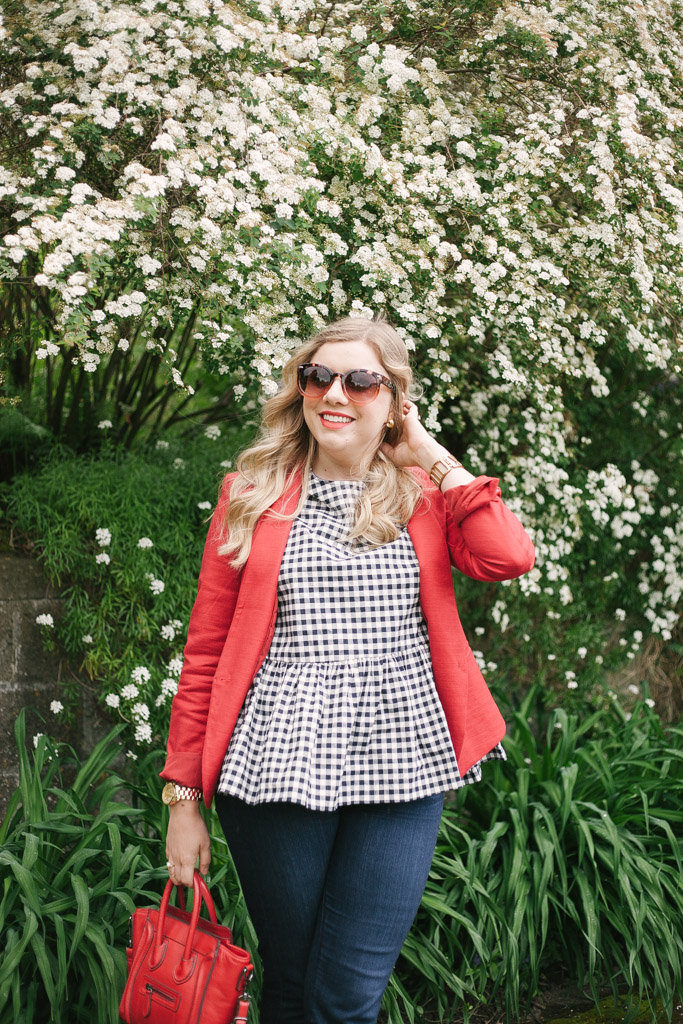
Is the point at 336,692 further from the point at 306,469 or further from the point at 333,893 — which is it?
the point at 306,469

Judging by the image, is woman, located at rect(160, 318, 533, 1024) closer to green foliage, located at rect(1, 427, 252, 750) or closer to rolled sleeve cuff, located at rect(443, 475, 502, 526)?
rolled sleeve cuff, located at rect(443, 475, 502, 526)

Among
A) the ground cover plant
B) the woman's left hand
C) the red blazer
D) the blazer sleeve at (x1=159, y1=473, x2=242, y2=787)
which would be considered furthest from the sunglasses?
the ground cover plant

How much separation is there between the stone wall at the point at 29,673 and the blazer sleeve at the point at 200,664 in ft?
5.59

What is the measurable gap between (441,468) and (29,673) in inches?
89.6

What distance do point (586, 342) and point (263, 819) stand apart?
3.09 metres

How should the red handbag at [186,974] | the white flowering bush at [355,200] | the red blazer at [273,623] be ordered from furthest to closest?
the white flowering bush at [355,200] < the red blazer at [273,623] < the red handbag at [186,974]

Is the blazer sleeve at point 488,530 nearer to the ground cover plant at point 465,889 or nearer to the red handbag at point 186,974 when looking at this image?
the red handbag at point 186,974

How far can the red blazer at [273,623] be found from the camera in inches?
79.4

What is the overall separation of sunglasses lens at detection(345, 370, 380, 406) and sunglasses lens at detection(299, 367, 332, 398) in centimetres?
5

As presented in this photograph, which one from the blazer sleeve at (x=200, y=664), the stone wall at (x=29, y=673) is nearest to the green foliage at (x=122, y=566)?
the stone wall at (x=29, y=673)

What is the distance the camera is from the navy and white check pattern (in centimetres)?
194

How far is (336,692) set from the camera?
1.98m

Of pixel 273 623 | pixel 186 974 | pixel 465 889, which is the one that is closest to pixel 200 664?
pixel 273 623

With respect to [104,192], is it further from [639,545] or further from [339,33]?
[639,545]
